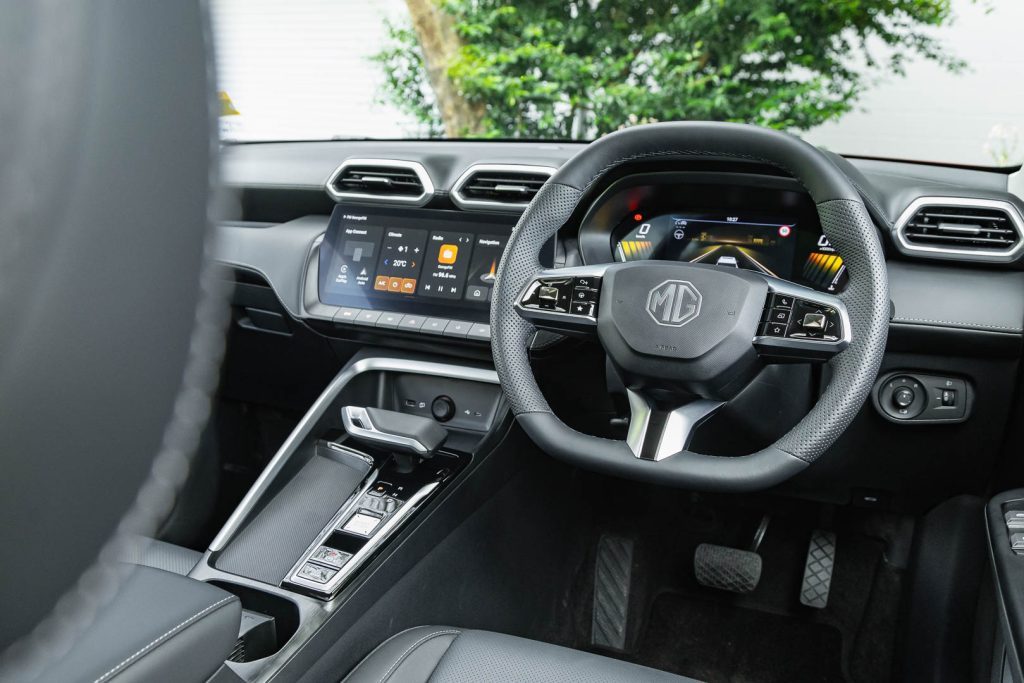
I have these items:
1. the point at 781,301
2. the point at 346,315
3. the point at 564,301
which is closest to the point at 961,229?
the point at 781,301

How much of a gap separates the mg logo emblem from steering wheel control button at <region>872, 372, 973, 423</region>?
53 cm

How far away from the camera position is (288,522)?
1.60 metres

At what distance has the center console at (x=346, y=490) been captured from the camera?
144 cm

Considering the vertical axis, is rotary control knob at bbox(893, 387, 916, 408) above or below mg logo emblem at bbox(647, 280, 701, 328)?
below

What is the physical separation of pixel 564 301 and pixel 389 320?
544 mm

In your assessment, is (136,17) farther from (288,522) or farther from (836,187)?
(288,522)

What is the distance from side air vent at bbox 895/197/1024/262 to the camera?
146 centimetres

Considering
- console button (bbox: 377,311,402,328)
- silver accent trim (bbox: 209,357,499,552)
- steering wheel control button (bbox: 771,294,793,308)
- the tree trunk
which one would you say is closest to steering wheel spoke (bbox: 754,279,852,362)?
steering wheel control button (bbox: 771,294,793,308)

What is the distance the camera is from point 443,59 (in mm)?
4980

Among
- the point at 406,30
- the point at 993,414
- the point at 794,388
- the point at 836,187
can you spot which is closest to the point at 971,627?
the point at 993,414

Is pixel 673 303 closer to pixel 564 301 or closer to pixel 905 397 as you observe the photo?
Result: pixel 564 301

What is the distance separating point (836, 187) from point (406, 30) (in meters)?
4.37

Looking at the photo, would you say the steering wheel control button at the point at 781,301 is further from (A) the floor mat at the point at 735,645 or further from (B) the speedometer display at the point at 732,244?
(A) the floor mat at the point at 735,645

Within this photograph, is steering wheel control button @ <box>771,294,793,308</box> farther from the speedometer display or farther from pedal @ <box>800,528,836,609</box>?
pedal @ <box>800,528,836,609</box>
